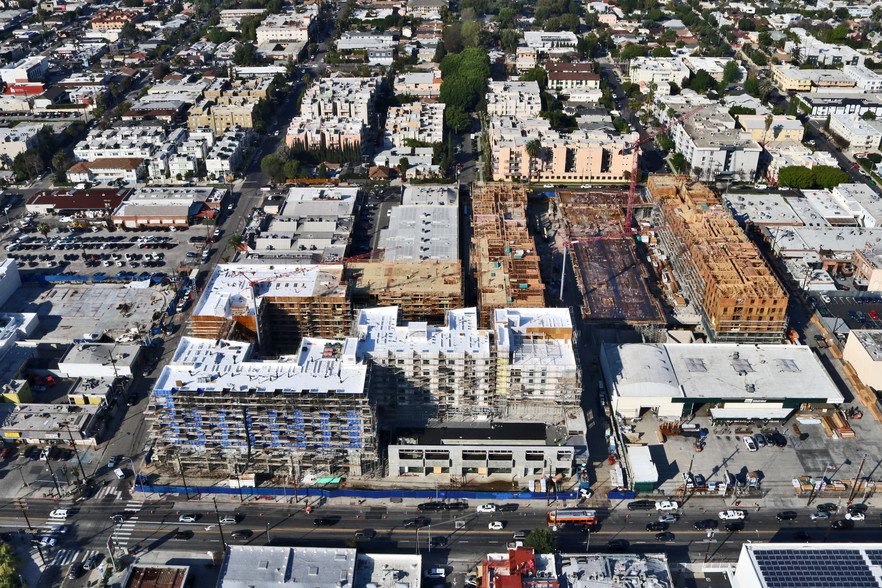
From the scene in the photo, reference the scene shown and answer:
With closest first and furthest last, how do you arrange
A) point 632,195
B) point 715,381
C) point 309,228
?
1. point 715,381
2. point 309,228
3. point 632,195

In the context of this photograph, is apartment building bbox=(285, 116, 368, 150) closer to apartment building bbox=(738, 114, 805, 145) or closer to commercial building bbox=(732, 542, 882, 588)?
apartment building bbox=(738, 114, 805, 145)

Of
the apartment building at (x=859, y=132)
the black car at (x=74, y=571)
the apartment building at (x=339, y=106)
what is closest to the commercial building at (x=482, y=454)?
the black car at (x=74, y=571)

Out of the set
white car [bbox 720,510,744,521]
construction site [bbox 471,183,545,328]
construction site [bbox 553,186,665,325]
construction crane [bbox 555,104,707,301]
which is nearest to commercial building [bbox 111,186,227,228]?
construction site [bbox 471,183,545,328]

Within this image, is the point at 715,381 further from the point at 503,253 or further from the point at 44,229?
the point at 44,229

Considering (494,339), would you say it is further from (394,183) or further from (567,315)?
(394,183)

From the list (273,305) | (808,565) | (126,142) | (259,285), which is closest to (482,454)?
(808,565)

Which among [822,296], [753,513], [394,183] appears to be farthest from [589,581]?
[394,183]
